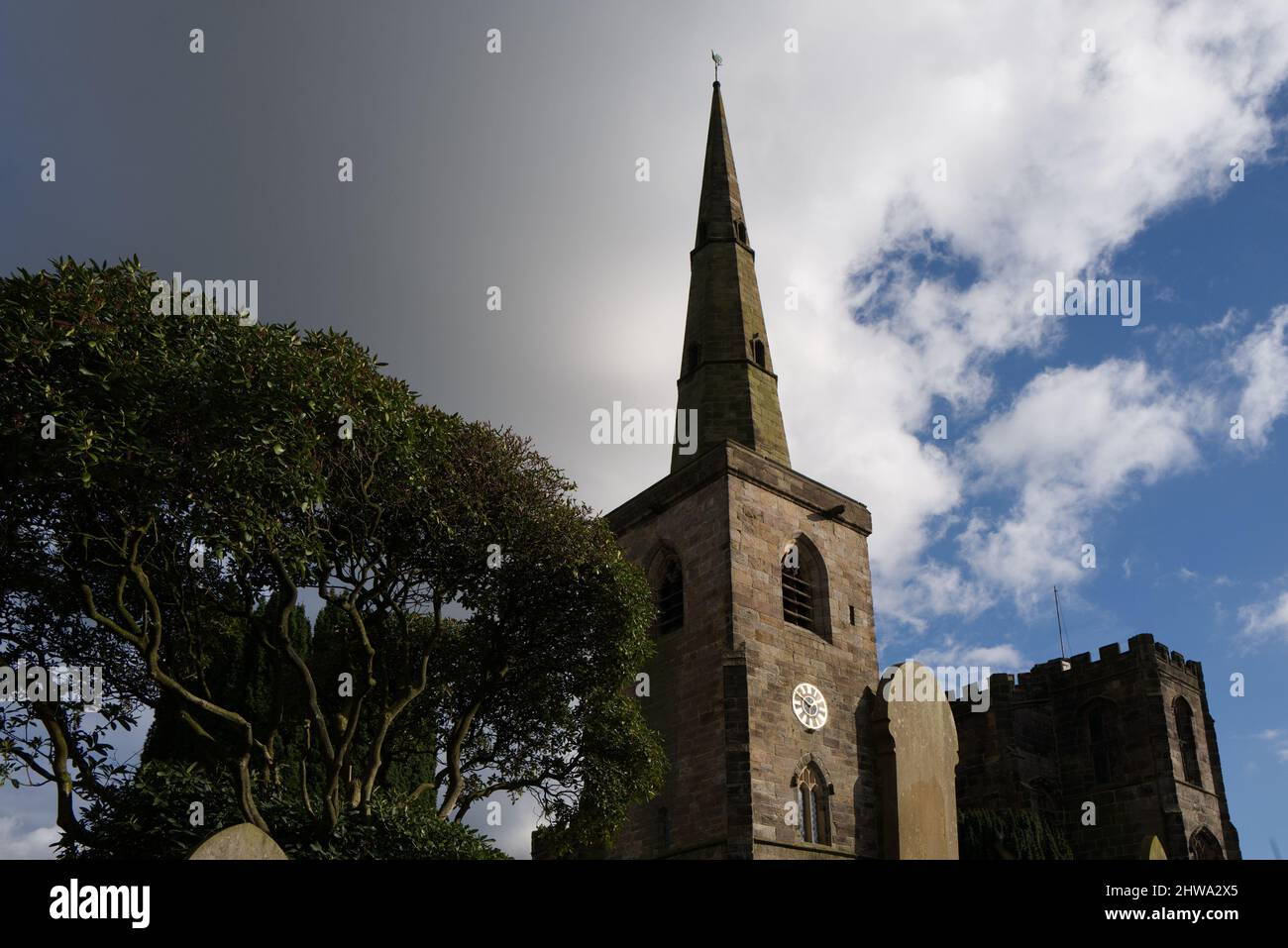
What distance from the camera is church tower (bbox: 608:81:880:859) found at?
23.9 m

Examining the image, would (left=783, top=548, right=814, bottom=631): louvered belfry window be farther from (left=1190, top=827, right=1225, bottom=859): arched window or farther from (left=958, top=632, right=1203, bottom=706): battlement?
(left=1190, top=827, right=1225, bottom=859): arched window

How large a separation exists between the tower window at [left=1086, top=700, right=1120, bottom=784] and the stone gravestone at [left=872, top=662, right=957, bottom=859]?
10.3 meters

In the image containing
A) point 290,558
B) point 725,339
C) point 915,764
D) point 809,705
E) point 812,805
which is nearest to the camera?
point 290,558

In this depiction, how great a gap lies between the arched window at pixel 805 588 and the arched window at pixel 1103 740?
1363 cm

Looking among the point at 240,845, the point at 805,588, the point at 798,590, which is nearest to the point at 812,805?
the point at 798,590

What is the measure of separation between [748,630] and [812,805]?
15.0 feet

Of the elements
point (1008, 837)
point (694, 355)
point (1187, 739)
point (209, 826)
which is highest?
point (694, 355)

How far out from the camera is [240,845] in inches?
409

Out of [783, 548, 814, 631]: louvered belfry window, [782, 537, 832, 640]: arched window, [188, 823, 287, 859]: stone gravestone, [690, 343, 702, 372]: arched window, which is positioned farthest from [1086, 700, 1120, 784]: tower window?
[188, 823, 287, 859]: stone gravestone

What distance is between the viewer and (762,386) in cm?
3106

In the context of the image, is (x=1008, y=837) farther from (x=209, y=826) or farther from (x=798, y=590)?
(x=209, y=826)

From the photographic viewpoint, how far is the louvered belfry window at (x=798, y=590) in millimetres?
27631

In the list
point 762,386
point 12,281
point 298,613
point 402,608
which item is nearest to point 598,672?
point 402,608

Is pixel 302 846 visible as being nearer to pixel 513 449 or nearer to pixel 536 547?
pixel 536 547
